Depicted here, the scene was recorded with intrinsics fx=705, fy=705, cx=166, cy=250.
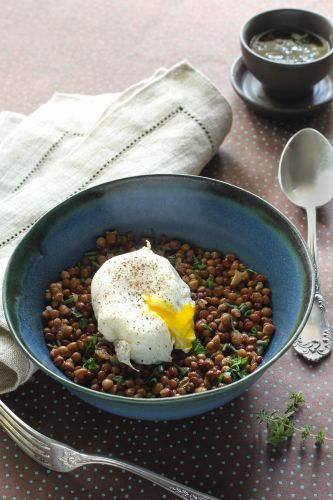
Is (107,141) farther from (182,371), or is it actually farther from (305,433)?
(305,433)

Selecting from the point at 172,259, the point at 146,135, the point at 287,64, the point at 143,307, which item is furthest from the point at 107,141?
the point at 143,307

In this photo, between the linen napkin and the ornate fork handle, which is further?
the linen napkin

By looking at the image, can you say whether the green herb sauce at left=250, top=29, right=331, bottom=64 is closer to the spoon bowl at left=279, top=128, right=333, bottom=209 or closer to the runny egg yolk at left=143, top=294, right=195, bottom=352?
the spoon bowl at left=279, top=128, right=333, bottom=209

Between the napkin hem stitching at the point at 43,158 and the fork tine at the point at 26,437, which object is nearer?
the fork tine at the point at 26,437

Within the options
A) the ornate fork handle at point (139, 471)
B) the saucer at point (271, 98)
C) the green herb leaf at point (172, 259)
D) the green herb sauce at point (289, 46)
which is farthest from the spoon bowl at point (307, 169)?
the ornate fork handle at point (139, 471)

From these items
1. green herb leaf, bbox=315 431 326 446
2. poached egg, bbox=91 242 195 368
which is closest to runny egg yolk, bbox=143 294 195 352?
poached egg, bbox=91 242 195 368

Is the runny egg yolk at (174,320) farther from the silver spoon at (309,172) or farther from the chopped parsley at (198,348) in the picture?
the silver spoon at (309,172)
